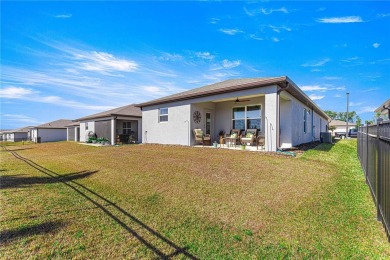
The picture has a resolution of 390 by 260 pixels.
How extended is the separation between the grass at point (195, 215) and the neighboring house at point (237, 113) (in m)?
4.14

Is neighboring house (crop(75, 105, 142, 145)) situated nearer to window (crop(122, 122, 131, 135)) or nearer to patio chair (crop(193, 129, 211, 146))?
window (crop(122, 122, 131, 135))

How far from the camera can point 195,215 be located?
12.3 feet

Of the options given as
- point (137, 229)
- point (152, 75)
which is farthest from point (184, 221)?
point (152, 75)

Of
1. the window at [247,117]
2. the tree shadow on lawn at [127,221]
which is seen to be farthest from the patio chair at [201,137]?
the tree shadow on lawn at [127,221]

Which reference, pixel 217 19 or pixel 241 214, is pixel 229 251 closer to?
pixel 241 214

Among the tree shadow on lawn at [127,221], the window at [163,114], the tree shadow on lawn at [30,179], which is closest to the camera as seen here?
the tree shadow on lawn at [127,221]

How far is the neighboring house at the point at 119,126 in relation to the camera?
66.1 ft

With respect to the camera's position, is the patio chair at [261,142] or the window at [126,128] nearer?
the patio chair at [261,142]

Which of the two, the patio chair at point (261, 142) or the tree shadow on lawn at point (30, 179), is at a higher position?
the patio chair at point (261, 142)

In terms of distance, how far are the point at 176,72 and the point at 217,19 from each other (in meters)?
5.80

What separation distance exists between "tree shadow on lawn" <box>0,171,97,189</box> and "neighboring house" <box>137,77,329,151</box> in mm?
7160

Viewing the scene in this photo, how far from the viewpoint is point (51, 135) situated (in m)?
40.8

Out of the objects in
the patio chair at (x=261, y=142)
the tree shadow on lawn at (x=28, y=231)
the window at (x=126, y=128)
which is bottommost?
the tree shadow on lawn at (x=28, y=231)

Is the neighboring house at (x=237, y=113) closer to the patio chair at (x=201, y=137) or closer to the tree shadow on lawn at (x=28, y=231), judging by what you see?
the patio chair at (x=201, y=137)
